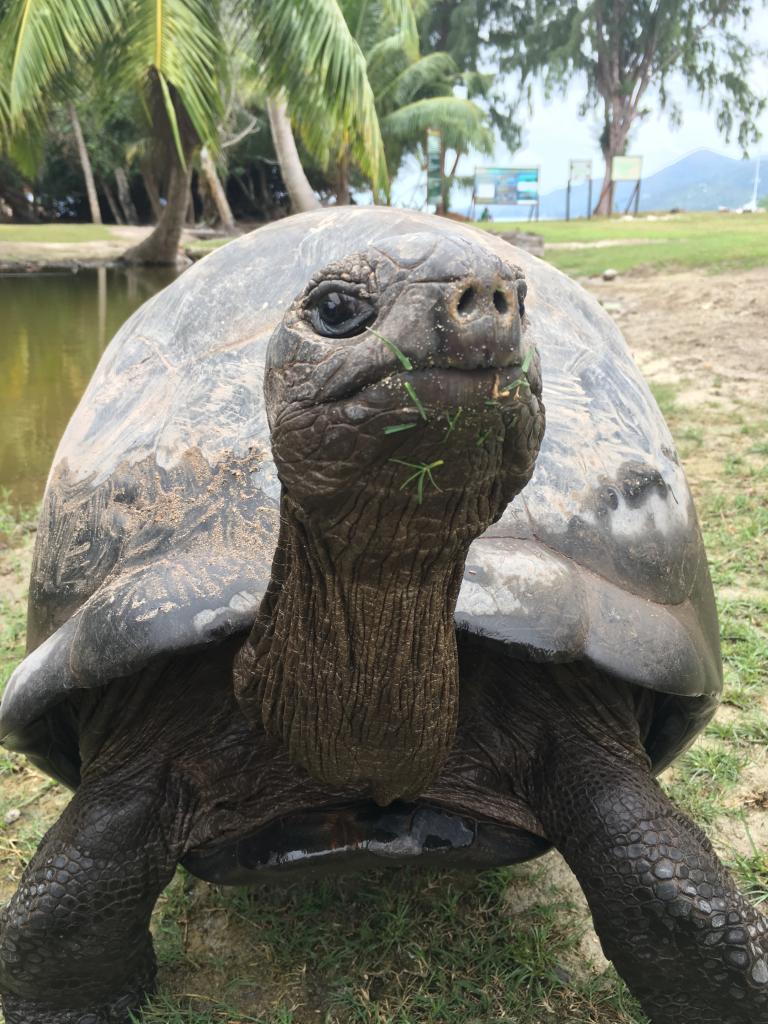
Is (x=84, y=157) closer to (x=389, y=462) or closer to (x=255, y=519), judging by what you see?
(x=255, y=519)

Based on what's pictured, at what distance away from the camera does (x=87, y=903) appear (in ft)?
5.94

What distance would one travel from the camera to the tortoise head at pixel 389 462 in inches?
42.1

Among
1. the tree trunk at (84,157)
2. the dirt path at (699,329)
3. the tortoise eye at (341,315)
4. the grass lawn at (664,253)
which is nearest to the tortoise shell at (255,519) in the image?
the tortoise eye at (341,315)

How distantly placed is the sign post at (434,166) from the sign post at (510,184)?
5.37 metres

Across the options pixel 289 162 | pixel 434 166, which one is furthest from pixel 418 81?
pixel 289 162

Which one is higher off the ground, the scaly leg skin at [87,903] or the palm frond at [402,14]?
the palm frond at [402,14]

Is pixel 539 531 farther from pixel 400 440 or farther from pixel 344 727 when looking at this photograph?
pixel 400 440

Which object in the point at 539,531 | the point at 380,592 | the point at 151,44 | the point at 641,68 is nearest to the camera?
the point at 380,592

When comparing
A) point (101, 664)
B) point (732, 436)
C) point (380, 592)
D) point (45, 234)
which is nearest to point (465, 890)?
point (101, 664)

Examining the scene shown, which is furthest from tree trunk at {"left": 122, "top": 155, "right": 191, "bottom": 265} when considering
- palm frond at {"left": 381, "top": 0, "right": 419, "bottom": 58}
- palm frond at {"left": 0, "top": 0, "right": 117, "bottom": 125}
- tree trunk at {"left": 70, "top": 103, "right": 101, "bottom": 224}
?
tree trunk at {"left": 70, "top": 103, "right": 101, "bottom": 224}

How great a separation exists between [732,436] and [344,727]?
4605mm

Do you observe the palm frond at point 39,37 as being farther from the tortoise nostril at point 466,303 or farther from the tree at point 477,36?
the tree at point 477,36

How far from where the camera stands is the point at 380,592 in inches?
52.1

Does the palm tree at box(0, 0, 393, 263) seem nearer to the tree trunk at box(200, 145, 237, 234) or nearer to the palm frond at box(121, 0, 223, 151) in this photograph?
the palm frond at box(121, 0, 223, 151)
